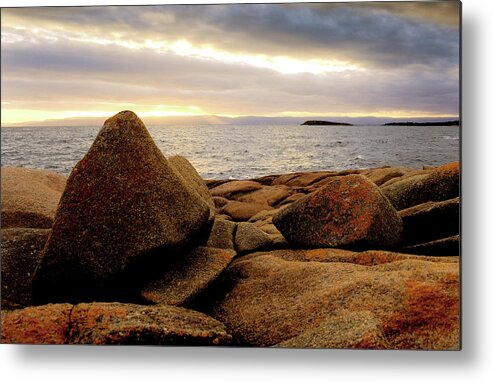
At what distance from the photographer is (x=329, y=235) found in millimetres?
3896

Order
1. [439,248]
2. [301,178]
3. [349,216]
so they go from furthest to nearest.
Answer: [301,178]
[349,216]
[439,248]

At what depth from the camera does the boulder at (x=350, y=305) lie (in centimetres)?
338

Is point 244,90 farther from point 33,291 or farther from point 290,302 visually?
point 33,291

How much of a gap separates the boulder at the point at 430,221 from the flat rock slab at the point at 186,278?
1.33 meters

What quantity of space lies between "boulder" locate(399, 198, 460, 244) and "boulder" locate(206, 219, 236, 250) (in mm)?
1307

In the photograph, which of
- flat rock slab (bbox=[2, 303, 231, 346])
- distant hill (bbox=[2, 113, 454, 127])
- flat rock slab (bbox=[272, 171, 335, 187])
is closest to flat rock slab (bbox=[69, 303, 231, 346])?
flat rock slab (bbox=[2, 303, 231, 346])

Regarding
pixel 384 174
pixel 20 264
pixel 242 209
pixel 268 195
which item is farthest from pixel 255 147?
pixel 20 264

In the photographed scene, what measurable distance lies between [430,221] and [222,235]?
1574mm

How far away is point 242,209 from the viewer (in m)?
4.50

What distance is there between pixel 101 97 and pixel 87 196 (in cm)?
85

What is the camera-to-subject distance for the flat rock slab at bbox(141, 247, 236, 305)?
141 inches

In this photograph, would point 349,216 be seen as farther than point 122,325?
Yes

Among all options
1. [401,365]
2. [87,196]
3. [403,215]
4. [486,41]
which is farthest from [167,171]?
[486,41]

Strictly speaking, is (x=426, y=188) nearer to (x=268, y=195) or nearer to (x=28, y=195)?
(x=268, y=195)
